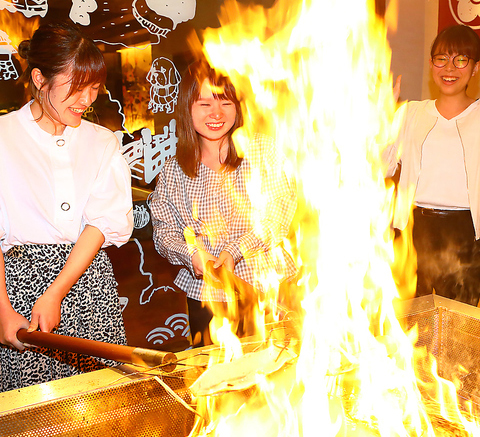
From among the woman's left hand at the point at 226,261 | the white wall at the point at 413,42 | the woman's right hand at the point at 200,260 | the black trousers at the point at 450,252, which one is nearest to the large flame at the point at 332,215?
the white wall at the point at 413,42

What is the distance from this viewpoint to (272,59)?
321 cm

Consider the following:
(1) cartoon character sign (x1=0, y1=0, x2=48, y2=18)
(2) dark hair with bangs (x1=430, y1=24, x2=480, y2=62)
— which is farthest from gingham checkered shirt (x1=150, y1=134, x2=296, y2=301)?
(2) dark hair with bangs (x1=430, y1=24, x2=480, y2=62)

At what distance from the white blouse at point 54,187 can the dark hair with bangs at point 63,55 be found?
21cm

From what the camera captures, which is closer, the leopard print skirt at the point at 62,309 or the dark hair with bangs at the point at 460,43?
the leopard print skirt at the point at 62,309

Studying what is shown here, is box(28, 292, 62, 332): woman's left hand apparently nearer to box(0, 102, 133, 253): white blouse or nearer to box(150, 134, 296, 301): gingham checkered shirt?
box(0, 102, 133, 253): white blouse

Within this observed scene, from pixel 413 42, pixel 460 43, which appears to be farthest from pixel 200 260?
pixel 413 42

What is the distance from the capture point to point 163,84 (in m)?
2.92

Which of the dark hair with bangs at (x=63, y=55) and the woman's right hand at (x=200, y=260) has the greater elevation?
the dark hair with bangs at (x=63, y=55)

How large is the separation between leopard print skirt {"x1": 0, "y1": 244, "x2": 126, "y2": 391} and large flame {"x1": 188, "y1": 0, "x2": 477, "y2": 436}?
792 millimetres

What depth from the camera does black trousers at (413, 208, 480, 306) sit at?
2.75 metres

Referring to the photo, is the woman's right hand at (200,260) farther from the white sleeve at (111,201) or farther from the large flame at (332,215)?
the large flame at (332,215)

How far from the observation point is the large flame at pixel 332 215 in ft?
4.64

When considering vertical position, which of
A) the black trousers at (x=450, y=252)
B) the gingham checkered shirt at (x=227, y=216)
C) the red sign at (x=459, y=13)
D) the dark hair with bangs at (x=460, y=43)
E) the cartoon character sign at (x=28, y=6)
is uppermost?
the red sign at (x=459, y=13)

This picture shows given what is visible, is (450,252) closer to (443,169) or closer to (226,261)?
(443,169)
